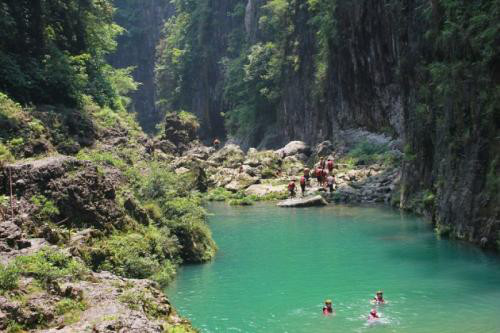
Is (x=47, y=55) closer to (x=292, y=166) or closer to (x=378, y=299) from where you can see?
(x=378, y=299)

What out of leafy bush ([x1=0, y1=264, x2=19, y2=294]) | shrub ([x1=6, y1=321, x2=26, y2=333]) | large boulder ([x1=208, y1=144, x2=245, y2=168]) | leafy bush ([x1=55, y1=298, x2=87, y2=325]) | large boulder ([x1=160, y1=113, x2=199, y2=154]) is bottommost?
shrub ([x1=6, y1=321, x2=26, y2=333])

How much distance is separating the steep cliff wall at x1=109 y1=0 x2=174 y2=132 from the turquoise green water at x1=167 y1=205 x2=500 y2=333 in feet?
258

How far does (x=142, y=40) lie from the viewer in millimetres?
103250

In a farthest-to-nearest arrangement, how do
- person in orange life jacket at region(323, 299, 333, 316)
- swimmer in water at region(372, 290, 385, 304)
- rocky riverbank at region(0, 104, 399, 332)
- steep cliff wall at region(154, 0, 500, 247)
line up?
steep cliff wall at region(154, 0, 500, 247) → swimmer in water at region(372, 290, 385, 304) → person in orange life jacket at region(323, 299, 333, 316) → rocky riverbank at region(0, 104, 399, 332)

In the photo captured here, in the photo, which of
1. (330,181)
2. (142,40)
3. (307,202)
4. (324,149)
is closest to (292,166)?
(324,149)

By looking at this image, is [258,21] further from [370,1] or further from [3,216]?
[3,216]

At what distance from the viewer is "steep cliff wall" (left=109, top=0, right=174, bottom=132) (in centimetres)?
10231

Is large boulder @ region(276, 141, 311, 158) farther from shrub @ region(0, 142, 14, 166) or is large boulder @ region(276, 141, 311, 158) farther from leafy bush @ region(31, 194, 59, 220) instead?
leafy bush @ region(31, 194, 59, 220)

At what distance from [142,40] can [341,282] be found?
300 ft

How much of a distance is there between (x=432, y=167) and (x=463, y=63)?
240 inches

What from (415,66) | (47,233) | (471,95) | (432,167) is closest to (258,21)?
(415,66)

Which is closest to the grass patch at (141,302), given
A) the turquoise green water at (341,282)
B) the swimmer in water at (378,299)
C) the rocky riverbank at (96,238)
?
the rocky riverbank at (96,238)

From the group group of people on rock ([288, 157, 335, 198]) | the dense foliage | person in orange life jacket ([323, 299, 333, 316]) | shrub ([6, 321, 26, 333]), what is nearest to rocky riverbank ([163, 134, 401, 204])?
group of people on rock ([288, 157, 335, 198])

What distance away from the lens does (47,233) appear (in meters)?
14.1
